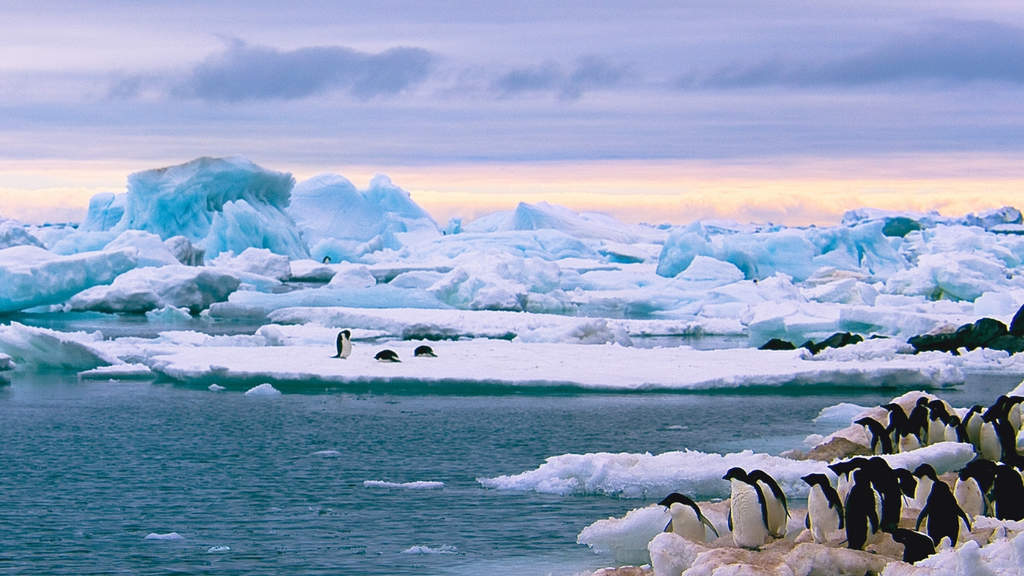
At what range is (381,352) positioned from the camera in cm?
1828

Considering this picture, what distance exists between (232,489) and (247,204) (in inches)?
1423

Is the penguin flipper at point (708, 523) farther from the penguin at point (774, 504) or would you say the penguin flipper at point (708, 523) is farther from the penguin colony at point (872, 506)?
the penguin at point (774, 504)

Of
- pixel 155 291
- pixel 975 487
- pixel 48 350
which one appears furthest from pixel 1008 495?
pixel 155 291

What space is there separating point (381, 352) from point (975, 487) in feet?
36.8

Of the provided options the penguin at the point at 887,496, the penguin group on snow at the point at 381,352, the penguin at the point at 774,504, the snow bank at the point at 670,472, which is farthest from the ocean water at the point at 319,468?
the penguin group on snow at the point at 381,352

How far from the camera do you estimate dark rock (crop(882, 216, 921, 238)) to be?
67.3m

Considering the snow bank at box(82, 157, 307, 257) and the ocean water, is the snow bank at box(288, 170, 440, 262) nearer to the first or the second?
the snow bank at box(82, 157, 307, 257)

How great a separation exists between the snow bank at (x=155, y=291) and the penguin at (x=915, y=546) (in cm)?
2778

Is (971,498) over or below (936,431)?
below

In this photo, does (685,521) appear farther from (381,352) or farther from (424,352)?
(424,352)

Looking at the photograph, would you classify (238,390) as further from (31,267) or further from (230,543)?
(31,267)

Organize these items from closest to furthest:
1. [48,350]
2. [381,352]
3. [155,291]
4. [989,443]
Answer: [989,443]
[381,352]
[48,350]
[155,291]

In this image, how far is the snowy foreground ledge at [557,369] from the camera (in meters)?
16.5

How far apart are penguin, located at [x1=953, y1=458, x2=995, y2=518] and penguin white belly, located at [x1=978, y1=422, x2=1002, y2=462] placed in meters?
2.85
